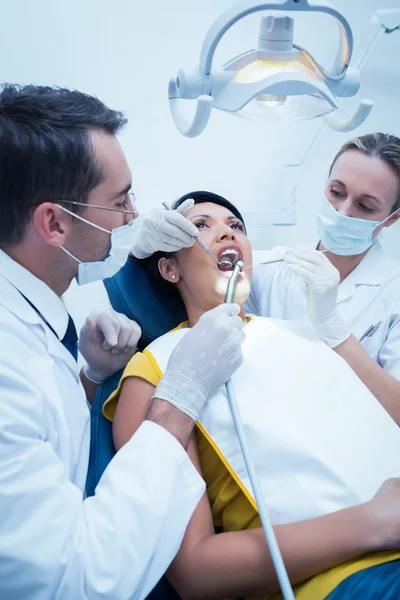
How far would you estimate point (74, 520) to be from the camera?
984 millimetres

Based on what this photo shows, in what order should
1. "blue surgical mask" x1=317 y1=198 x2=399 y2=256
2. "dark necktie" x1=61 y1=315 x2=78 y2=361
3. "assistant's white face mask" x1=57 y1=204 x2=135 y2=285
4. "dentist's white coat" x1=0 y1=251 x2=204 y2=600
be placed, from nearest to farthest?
"dentist's white coat" x1=0 y1=251 x2=204 y2=600 < "assistant's white face mask" x1=57 y1=204 x2=135 y2=285 < "dark necktie" x1=61 y1=315 x2=78 y2=361 < "blue surgical mask" x1=317 y1=198 x2=399 y2=256

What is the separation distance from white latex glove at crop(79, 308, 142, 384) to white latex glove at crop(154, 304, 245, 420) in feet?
1.07

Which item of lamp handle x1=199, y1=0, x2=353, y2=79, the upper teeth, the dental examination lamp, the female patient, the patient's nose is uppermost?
lamp handle x1=199, y1=0, x2=353, y2=79

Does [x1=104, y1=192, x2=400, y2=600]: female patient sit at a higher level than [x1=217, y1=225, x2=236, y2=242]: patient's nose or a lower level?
lower

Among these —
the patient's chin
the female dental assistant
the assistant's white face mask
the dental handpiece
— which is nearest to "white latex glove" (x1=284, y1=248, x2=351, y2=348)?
the female dental assistant

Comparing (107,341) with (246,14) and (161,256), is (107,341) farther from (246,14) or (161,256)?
(246,14)

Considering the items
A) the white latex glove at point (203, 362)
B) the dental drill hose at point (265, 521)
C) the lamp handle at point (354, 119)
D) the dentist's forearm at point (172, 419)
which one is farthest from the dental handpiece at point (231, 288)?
the lamp handle at point (354, 119)

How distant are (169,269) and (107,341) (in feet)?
1.06

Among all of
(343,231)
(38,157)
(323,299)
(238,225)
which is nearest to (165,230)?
(238,225)

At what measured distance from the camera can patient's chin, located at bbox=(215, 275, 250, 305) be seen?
5.11 ft

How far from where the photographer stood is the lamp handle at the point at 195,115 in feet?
4.03

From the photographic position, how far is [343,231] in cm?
185

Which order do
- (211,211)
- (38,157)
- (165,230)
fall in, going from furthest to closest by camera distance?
1. (211,211)
2. (165,230)
3. (38,157)

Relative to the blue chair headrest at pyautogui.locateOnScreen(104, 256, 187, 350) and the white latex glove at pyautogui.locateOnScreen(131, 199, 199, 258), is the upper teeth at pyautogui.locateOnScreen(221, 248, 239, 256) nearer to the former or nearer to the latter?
the white latex glove at pyautogui.locateOnScreen(131, 199, 199, 258)
